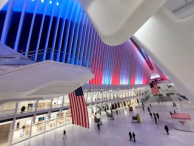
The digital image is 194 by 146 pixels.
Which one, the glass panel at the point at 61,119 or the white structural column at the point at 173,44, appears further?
the glass panel at the point at 61,119

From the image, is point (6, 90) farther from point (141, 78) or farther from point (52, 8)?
point (141, 78)

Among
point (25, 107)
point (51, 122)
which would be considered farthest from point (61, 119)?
point (25, 107)

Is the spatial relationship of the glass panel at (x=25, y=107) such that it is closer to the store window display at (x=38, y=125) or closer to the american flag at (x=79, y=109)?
the store window display at (x=38, y=125)

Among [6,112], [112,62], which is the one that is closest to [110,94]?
[112,62]

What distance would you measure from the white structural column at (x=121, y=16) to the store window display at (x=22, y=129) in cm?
1649

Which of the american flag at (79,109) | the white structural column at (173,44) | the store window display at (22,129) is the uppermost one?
the white structural column at (173,44)

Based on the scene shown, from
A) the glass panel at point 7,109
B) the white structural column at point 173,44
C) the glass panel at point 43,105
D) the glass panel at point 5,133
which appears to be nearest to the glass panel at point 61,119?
the glass panel at point 43,105

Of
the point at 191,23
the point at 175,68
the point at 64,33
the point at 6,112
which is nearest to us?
the point at 191,23

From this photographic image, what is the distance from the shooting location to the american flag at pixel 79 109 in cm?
901

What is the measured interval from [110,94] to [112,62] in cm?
967

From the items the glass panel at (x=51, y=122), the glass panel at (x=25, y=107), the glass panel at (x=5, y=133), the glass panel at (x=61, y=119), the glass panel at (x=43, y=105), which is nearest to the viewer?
the glass panel at (x=5, y=133)

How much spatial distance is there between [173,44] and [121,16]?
105 cm

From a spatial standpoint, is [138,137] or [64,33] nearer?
[138,137]

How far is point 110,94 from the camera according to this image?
2928 centimetres
